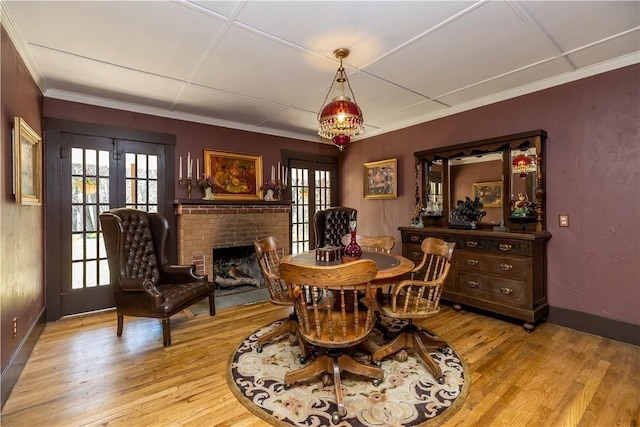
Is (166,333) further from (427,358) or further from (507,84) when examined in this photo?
(507,84)

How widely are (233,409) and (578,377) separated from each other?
7.89 feet

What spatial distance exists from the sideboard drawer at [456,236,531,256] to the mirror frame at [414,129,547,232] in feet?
1.17

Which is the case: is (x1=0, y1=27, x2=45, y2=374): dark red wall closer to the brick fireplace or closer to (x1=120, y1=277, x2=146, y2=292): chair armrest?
(x1=120, y1=277, x2=146, y2=292): chair armrest

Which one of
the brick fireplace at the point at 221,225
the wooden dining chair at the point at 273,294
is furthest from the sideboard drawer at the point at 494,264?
the brick fireplace at the point at 221,225

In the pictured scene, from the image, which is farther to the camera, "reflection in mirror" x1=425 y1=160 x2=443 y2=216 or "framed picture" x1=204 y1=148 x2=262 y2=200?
"framed picture" x1=204 y1=148 x2=262 y2=200

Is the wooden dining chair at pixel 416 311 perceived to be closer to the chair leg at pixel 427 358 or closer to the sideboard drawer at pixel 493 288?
the chair leg at pixel 427 358

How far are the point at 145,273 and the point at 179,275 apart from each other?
1.15 feet

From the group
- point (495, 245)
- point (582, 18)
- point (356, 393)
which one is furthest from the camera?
point (495, 245)

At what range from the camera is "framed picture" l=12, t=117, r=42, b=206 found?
2.17 meters

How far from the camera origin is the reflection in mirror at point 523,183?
128 inches

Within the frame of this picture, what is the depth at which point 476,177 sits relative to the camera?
3.77m

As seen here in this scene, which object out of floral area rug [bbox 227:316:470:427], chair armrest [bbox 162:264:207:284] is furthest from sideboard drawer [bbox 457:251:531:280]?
chair armrest [bbox 162:264:207:284]

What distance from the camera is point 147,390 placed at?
2033 millimetres

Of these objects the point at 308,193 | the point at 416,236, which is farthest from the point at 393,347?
the point at 308,193
